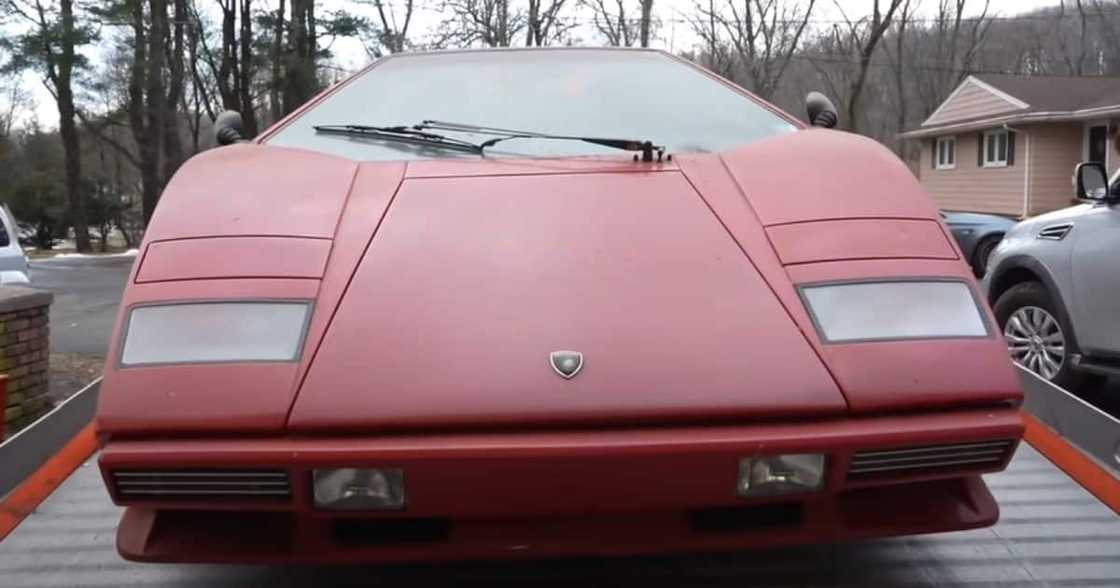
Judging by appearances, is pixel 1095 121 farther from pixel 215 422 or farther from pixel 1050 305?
pixel 215 422

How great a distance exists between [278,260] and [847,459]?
3.86 ft

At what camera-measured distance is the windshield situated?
8.68 feet

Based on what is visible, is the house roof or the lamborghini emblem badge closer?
the lamborghini emblem badge

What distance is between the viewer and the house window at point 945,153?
2942 cm

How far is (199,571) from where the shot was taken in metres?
2.28

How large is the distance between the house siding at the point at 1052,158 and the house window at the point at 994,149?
1441mm

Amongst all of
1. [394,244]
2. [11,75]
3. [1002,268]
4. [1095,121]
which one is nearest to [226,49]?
[11,75]

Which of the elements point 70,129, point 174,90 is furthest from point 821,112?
point 70,129

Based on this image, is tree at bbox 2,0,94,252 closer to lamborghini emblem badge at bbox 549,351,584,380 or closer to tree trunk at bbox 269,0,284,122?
tree trunk at bbox 269,0,284,122

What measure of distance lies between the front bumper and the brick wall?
10.8 ft

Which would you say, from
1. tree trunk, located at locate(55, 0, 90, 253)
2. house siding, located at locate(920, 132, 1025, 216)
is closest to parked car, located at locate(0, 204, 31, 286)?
tree trunk, located at locate(55, 0, 90, 253)

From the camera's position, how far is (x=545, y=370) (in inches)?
69.7

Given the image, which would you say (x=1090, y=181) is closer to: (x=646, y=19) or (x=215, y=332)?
(x=215, y=332)

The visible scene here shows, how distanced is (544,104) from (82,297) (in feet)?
41.6
